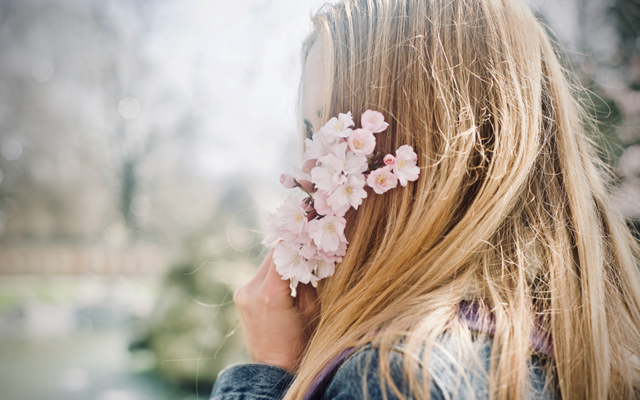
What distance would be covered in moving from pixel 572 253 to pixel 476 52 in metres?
0.52

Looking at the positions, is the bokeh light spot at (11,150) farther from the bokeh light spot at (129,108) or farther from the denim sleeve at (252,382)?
the denim sleeve at (252,382)

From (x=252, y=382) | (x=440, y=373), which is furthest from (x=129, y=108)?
(x=440, y=373)

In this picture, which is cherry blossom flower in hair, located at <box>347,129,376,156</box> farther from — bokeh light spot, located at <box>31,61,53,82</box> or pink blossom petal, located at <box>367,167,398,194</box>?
bokeh light spot, located at <box>31,61,53,82</box>

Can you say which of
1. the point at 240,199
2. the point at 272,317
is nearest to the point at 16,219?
the point at 240,199

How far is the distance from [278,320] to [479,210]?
0.65 metres

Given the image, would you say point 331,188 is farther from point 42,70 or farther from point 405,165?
point 42,70

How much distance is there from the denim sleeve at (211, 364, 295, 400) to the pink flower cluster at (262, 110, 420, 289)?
29cm

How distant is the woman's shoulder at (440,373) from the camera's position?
0.52m

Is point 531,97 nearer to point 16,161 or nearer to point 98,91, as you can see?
point 98,91

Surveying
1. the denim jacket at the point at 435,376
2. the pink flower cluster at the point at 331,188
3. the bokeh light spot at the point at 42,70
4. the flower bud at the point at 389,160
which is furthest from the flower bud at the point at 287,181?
the bokeh light spot at the point at 42,70

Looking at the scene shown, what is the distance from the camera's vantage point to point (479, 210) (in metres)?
0.80

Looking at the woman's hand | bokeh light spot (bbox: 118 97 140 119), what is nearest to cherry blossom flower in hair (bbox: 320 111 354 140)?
the woman's hand

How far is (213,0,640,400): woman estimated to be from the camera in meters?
0.60

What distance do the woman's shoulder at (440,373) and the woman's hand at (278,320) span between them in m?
0.48
